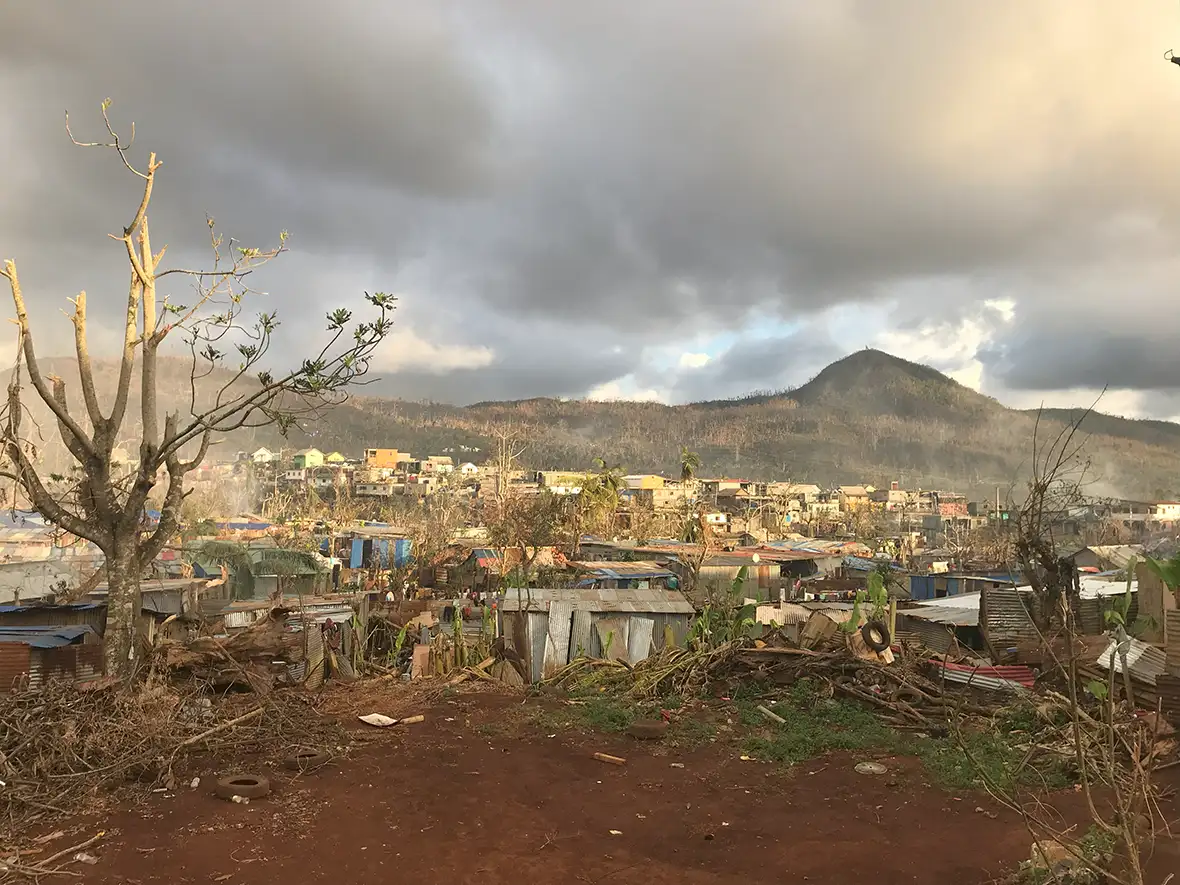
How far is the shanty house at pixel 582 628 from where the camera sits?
44.1 feet

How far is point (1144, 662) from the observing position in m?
9.80

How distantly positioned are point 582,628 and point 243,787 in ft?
23.5

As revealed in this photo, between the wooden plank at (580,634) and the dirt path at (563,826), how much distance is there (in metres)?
4.62

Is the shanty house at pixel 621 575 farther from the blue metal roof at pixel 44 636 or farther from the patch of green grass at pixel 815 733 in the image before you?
the blue metal roof at pixel 44 636

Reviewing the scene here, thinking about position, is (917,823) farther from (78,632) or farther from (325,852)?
(78,632)

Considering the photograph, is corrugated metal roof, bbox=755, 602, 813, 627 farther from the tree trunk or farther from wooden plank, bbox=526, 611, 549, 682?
the tree trunk

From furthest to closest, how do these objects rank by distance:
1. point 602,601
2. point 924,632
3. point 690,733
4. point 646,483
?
point 646,483 < point 924,632 < point 602,601 < point 690,733

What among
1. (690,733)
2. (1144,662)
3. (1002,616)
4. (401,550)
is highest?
(1144,662)

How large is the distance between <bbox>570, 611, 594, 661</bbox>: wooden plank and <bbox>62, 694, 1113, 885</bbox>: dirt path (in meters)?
4.62

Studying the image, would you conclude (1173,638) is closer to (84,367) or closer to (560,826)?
(560,826)

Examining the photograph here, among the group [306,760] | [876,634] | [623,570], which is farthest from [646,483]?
[306,760]

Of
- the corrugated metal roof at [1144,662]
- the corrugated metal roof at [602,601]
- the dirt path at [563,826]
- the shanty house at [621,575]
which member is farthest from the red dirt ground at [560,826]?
the shanty house at [621,575]

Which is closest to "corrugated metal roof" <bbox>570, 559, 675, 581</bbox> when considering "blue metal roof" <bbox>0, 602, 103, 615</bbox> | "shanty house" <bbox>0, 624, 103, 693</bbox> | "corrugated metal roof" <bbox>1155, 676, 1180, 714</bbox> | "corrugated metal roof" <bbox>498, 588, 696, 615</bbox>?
"corrugated metal roof" <bbox>498, 588, 696, 615</bbox>

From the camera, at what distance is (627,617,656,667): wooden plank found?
13.7m
